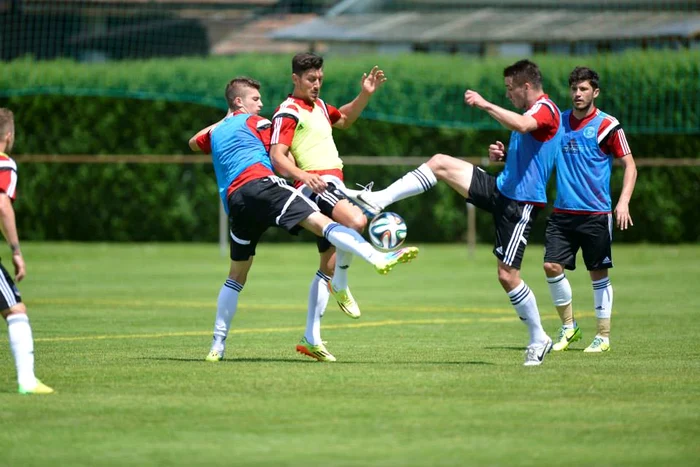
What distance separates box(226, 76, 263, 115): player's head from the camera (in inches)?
441

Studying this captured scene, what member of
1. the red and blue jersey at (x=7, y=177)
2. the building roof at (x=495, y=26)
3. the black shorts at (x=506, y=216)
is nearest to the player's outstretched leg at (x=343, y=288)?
the black shorts at (x=506, y=216)

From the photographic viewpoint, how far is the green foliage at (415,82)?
1152 inches

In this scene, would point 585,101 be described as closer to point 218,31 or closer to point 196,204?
point 196,204

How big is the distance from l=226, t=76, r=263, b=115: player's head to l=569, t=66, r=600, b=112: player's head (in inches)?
110

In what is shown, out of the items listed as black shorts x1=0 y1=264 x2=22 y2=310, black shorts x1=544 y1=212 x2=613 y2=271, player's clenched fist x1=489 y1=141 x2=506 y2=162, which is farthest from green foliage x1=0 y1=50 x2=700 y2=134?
black shorts x1=0 y1=264 x2=22 y2=310

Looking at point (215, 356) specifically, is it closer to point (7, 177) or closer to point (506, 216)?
point (506, 216)

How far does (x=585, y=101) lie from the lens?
11750 mm

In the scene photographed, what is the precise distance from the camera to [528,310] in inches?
414

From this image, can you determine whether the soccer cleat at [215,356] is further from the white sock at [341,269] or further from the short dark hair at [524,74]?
the short dark hair at [524,74]

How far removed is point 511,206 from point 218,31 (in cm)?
3555

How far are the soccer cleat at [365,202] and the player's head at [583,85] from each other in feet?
7.63

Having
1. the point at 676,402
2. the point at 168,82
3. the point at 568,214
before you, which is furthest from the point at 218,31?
the point at 676,402

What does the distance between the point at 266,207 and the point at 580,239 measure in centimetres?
324

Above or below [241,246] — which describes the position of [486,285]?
below
